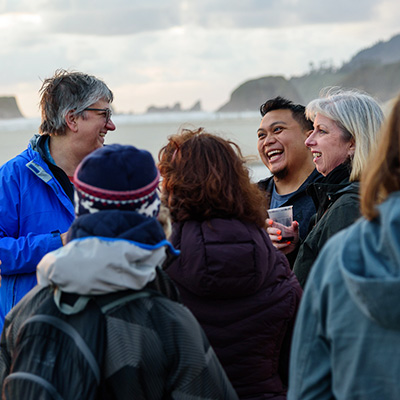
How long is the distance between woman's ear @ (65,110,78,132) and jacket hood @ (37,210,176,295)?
1.78 metres

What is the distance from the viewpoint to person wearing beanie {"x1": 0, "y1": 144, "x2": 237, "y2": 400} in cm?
146

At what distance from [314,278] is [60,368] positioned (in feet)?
2.42

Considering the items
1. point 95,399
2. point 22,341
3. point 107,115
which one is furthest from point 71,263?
point 107,115

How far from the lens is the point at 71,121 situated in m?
3.21

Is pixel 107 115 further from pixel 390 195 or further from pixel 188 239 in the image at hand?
pixel 390 195

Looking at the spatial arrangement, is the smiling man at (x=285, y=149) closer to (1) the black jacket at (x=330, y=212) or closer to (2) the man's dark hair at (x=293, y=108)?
(2) the man's dark hair at (x=293, y=108)

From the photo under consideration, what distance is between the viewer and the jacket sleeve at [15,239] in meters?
2.80

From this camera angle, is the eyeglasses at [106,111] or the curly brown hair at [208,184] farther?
the eyeglasses at [106,111]

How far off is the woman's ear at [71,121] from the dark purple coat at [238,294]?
1.42 meters

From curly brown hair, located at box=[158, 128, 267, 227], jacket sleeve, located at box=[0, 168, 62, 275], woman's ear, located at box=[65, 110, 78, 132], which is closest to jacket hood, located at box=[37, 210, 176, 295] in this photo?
curly brown hair, located at box=[158, 128, 267, 227]

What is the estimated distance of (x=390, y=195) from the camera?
1200 mm

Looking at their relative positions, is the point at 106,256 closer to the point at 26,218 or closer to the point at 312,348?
the point at 312,348

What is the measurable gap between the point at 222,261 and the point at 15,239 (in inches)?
56.9

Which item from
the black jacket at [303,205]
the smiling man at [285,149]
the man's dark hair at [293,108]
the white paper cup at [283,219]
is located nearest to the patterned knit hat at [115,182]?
the white paper cup at [283,219]
